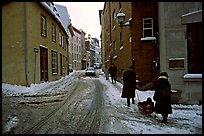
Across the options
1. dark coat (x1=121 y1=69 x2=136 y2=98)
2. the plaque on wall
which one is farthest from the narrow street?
the plaque on wall

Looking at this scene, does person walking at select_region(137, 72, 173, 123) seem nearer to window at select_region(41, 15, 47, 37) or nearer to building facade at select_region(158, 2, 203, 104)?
building facade at select_region(158, 2, 203, 104)

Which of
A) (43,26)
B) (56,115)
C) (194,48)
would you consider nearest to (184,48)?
(194,48)

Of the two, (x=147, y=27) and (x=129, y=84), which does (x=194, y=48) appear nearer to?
(x=129, y=84)

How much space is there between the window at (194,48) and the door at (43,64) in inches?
460

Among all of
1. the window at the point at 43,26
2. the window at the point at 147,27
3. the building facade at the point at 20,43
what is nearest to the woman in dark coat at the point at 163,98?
the window at the point at 147,27

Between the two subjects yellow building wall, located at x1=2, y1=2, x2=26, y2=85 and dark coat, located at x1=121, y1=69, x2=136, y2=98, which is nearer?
dark coat, located at x1=121, y1=69, x2=136, y2=98

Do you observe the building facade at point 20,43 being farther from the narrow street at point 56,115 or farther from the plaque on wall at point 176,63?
the plaque on wall at point 176,63

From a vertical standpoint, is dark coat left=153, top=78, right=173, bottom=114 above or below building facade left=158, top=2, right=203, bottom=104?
below

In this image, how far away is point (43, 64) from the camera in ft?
66.0

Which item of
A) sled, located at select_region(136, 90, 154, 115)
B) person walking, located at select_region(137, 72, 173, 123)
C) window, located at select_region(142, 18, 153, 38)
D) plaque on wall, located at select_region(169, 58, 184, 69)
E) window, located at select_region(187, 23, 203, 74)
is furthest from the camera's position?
window, located at select_region(142, 18, 153, 38)

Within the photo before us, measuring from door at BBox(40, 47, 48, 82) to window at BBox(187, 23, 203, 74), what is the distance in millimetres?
11678

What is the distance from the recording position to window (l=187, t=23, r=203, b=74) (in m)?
10.2

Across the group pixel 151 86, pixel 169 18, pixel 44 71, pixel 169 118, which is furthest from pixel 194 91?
pixel 44 71

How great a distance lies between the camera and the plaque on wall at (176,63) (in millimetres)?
10766
